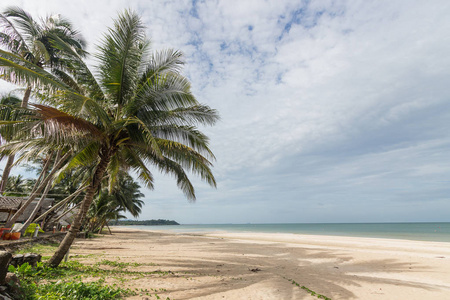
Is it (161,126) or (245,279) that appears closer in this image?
(245,279)

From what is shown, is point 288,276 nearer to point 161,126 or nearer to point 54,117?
point 161,126

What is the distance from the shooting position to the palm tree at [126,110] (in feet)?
22.1

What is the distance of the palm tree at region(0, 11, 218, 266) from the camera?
22.1ft

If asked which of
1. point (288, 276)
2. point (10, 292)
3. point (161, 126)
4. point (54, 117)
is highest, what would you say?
point (161, 126)

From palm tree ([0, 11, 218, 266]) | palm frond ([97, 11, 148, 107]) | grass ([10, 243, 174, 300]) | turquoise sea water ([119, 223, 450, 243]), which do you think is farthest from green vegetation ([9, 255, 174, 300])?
turquoise sea water ([119, 223, 450, 243])

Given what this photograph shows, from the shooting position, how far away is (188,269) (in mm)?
8328

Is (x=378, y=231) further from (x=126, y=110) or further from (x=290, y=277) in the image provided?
(x=126, y=110)

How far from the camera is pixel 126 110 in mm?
7410

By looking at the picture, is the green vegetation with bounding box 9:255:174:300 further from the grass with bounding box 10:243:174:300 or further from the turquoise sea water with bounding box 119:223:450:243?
the turquoise sea water with bounding box 119:223:450:243

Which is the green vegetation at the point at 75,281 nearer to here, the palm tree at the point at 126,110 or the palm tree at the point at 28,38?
the palm tree at the point at 126,110

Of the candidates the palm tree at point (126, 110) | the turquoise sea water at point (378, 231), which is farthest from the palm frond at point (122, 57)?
the turquoise sea water at point (378, 231)

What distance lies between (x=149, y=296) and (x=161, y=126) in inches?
192

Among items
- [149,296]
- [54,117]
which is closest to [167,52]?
[54,117]

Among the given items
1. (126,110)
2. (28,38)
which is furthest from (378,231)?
(28,38)
